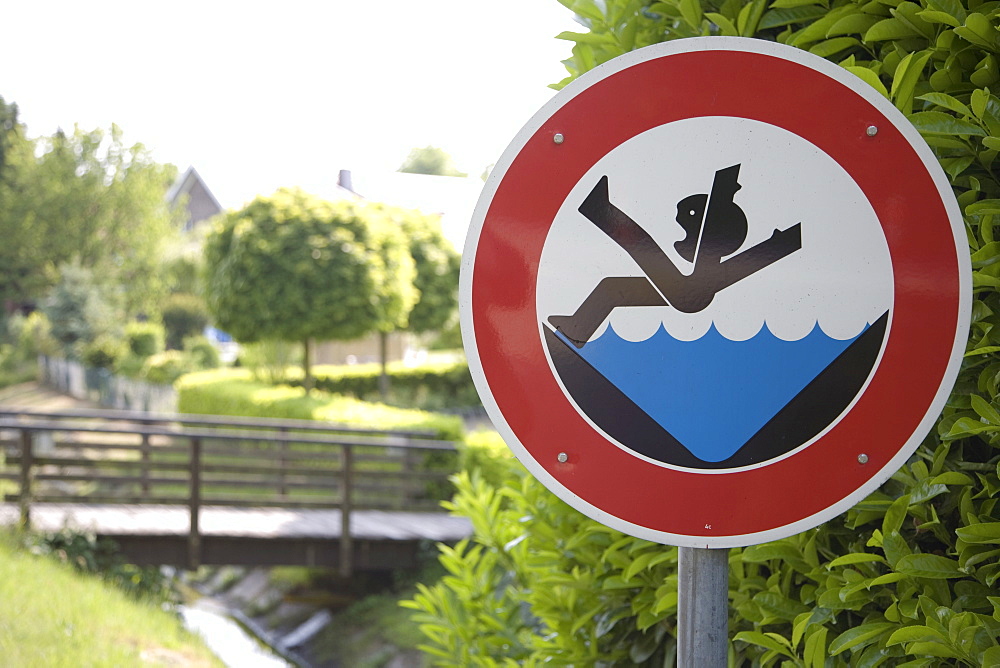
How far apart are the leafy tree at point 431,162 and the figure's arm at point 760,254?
7737 cm

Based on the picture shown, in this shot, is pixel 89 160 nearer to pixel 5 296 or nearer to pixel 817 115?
pixel 5 296

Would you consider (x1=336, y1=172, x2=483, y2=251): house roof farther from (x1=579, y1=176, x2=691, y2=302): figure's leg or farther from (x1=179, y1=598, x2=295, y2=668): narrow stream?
(x1=579, y1=176, x2=691, y2=302): figure's leg

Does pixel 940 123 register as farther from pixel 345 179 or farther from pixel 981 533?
pixel 345 179

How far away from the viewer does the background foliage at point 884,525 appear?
122cm

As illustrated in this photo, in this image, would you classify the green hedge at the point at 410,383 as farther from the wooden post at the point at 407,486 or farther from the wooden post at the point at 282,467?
the wooden post at the point at 407,486

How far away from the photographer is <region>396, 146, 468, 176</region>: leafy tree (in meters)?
78.3

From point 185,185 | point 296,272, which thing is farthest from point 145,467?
point 185,185

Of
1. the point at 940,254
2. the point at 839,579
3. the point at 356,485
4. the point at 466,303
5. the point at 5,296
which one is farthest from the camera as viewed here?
the point at 5,296

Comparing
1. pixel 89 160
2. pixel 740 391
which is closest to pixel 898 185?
pixel 740 391

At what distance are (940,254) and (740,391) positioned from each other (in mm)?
287

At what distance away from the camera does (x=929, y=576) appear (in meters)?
1.23

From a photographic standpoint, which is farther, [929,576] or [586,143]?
[929,576]

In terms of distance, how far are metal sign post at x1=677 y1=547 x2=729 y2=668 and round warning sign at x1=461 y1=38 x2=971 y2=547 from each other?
42 millimetres

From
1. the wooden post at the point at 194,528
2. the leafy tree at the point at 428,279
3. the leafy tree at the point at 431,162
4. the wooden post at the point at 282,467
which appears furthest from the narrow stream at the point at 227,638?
the leafy tree at the point at 431,162
